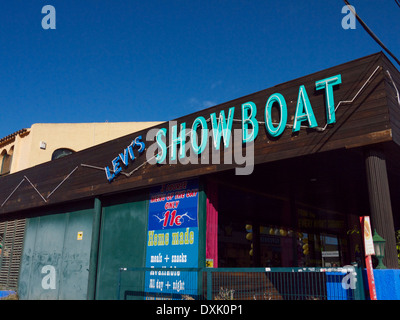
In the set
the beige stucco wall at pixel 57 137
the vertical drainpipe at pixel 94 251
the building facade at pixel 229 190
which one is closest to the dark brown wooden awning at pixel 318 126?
the building facade at pixel 229 190

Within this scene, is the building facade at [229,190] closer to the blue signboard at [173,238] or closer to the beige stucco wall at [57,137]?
the blue signboard at [173,238]

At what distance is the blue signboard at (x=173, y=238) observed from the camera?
36.8 feet

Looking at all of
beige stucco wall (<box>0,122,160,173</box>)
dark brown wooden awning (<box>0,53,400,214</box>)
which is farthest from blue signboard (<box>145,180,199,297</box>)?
beige stucco wall (<box>0,122,160,173</box>)

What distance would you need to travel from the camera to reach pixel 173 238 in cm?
1209

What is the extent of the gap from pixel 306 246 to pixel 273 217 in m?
2.18

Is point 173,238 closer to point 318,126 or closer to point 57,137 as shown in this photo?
point 318,126

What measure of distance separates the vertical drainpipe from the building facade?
41mm

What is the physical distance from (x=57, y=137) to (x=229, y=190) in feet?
51.4

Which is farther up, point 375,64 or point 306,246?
point 375,64

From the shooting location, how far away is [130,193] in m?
14.1

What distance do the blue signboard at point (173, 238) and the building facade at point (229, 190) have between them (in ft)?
0.15

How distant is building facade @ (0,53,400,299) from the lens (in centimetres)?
883

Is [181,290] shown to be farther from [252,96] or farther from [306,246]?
[306,246]
